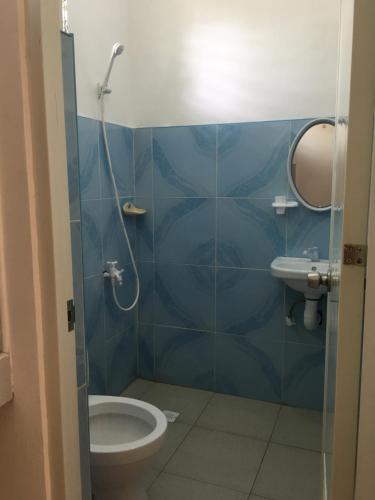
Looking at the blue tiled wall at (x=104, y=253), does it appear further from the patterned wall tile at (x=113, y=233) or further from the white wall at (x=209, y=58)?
the white wall at (x=209, y=58)

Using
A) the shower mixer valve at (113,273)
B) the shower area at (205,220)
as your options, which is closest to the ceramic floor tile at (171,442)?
the shower area at (205,220)

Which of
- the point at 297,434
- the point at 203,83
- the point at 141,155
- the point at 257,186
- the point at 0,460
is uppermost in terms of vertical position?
the point at 203,83

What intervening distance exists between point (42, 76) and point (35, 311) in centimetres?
48

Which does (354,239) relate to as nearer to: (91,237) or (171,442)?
(91,237)

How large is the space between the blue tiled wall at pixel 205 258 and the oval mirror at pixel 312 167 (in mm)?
55

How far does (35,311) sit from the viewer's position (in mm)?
904

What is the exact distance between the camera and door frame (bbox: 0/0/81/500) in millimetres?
844

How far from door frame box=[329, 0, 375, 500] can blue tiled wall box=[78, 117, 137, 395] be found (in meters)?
1.49

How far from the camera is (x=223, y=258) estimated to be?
2568 millimetres

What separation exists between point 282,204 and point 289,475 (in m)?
1.35

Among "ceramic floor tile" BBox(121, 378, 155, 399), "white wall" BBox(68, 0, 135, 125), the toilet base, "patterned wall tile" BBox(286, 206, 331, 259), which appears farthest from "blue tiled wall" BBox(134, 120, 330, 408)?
the toilet base

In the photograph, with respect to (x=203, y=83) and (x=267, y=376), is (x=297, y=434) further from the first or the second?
(x=203, y=83)

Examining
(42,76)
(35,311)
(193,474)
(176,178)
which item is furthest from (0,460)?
(176,178)

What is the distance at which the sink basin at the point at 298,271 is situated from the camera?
2172 millimetres
